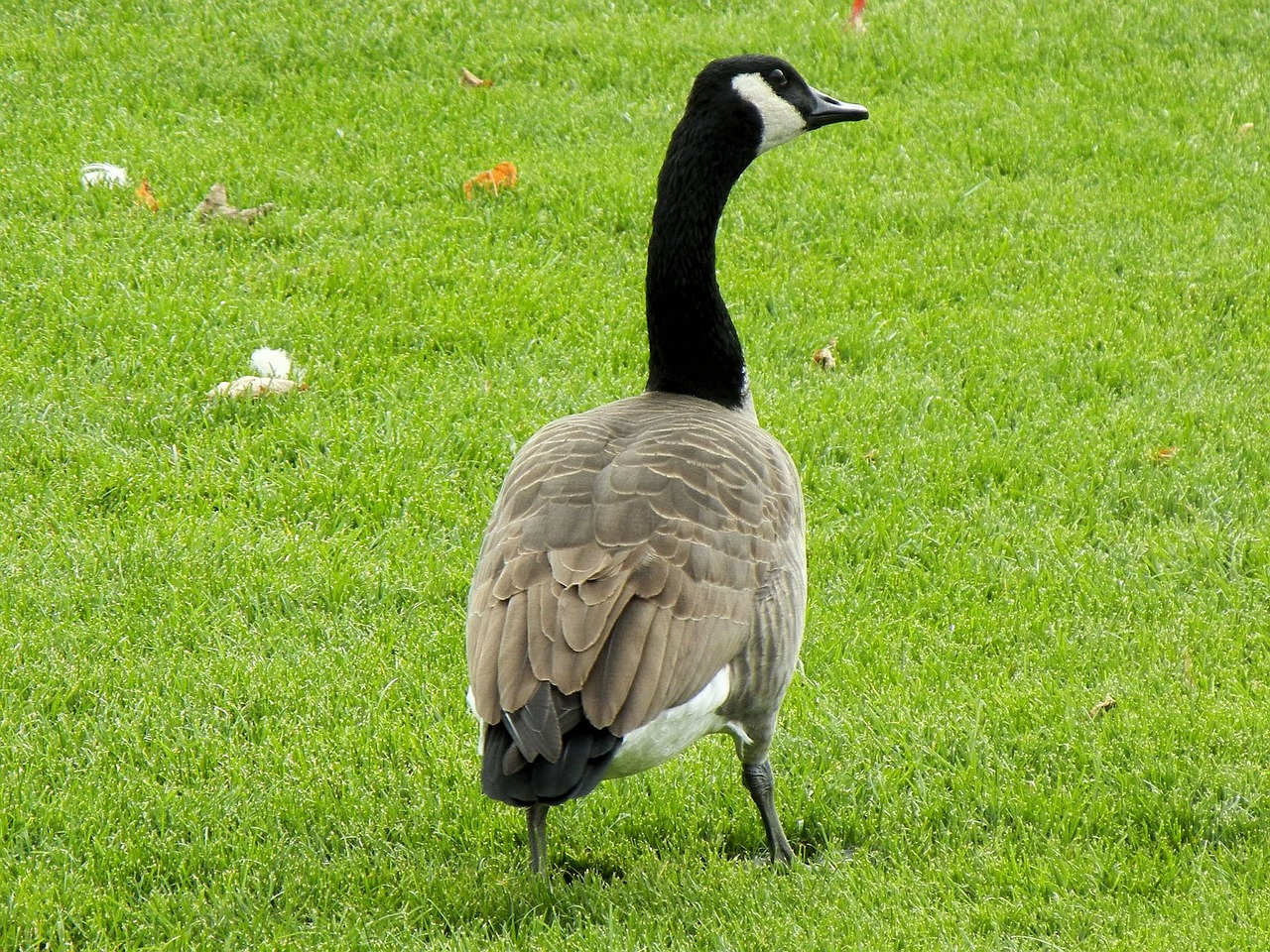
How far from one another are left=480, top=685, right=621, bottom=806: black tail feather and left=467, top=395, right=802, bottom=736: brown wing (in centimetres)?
4

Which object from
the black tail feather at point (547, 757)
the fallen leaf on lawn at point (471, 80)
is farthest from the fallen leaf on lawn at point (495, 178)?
the black tail feather at point (547, 757)

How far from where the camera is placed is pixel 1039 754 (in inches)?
176

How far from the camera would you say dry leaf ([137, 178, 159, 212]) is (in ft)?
24.7

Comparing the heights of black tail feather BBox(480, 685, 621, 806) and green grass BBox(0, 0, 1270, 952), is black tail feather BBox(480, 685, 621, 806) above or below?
above

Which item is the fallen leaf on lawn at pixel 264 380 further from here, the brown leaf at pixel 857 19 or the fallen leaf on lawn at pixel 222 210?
the brown leaf at pixel 857 19

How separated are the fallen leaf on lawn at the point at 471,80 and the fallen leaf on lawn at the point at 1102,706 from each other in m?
6.04

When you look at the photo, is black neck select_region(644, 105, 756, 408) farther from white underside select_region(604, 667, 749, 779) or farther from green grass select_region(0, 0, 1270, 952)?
white underside select_region(604, 667, 749, 779)

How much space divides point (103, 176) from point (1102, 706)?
19.3ft

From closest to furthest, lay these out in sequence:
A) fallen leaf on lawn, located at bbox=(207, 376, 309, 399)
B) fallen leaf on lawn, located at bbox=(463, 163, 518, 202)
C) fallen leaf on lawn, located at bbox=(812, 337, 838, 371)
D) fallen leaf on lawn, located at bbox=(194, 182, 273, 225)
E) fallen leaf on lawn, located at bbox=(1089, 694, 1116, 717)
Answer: fallen leaf on lawn, located at bbox=(1089, 694, 1116, 717) → fallen leaf on lawn, located at bbox=(207, 376, 309, 399) → fallen leaf on lawn, located at bbox=(812, 337, 838, 371) → fallen leaf on lawn, located at bbox=(194, 182, 273, 225) → fallen leaf on lawn, located at bbox=(463, 163, 518, 202)

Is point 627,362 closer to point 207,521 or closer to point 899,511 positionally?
point 899,511

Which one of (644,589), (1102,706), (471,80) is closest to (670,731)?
(644,589)

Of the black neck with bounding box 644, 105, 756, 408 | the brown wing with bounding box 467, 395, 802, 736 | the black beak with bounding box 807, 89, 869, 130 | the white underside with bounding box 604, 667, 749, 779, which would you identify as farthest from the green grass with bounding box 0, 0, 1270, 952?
the black beak with bounding box 807, 89, 869, 130

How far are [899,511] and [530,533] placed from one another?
244 cm

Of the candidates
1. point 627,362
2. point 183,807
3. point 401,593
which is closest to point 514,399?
point 627,362
